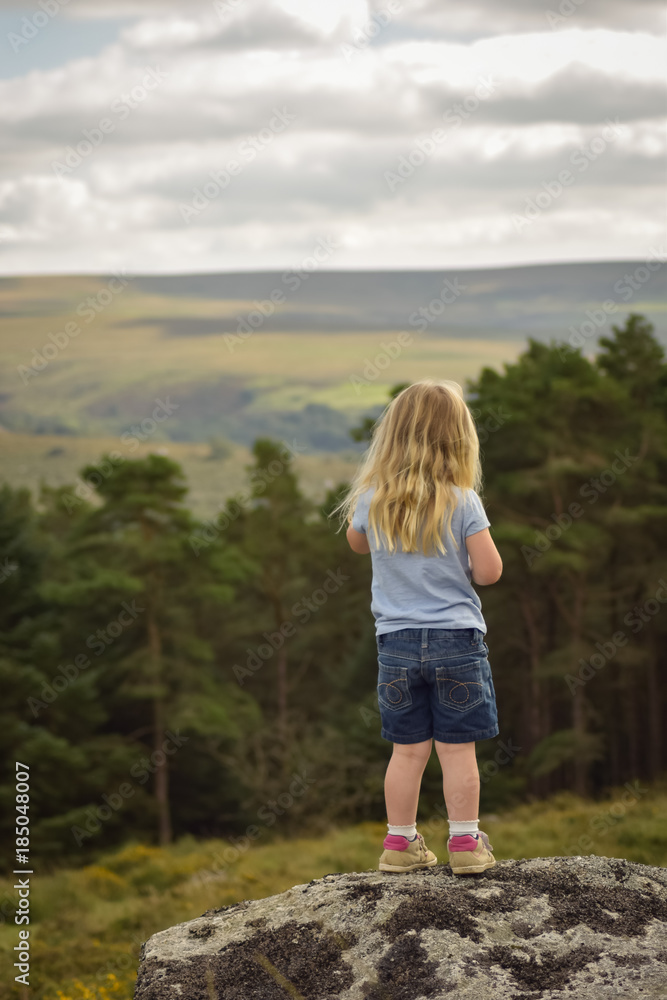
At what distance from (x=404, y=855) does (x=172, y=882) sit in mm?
11367

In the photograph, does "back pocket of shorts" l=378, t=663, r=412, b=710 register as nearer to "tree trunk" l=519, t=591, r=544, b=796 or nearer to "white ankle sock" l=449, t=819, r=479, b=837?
"white ankle sock" l=449, t=819, r=479, b=837

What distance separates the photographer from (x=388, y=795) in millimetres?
3684

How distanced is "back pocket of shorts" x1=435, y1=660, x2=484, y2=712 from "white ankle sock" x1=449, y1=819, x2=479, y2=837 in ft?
1.42

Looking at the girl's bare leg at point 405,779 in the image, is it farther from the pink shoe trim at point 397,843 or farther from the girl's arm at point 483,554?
the girl's arm at point 483,554

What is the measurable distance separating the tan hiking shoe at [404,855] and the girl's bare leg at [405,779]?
0.23 feet

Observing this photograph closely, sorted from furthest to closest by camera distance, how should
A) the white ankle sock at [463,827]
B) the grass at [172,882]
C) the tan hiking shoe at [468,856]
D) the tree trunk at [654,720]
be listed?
the tree trunk at [654,720] → the grass at [172,882] → the white ankle sock at [463,827] → the tan hiking shoe at [468,856]

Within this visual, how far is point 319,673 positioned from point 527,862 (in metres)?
38.2

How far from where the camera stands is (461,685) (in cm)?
347

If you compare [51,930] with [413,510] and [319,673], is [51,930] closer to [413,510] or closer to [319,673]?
[413,510]

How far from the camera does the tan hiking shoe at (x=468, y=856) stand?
334 centimetres

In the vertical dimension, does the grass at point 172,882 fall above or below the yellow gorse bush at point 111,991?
below

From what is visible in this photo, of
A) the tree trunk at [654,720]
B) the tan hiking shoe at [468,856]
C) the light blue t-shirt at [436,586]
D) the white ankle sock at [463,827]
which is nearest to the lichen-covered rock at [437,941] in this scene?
the tan hiking shoe at [468,856]

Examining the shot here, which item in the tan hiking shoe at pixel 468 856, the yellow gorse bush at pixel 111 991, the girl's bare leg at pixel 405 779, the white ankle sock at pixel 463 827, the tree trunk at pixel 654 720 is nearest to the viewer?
the tan hiking shoe at pixel 468 856

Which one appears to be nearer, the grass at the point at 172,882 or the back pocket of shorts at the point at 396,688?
the back pocket of shorts at the point at 396,688
